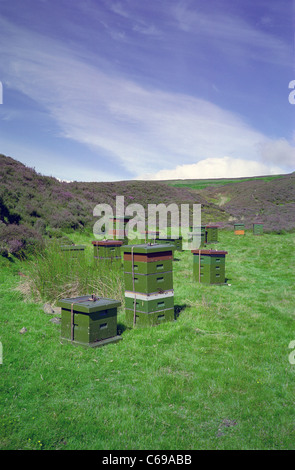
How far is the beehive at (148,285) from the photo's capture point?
747 centimetres

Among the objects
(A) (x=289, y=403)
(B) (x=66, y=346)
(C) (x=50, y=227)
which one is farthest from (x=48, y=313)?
(C) (x=50, y=227)

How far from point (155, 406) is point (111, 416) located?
25.5 inches

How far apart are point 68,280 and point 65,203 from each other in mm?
17587

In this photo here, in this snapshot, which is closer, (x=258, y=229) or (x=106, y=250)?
(x=106, y=250)

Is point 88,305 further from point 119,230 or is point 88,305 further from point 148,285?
point 119,230

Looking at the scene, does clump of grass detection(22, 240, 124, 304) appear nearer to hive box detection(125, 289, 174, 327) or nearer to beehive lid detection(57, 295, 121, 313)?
hive box detection(125, 289, 174, 327)

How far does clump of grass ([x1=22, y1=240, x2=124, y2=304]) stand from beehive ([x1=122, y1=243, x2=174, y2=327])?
145 cm

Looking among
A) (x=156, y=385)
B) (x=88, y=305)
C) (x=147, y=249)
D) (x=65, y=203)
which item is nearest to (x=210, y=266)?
(x=147, y=249)

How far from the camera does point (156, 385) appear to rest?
5180 mm

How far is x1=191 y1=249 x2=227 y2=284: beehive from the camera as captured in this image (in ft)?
41.1

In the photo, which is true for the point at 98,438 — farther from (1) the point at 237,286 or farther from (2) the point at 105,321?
(1) the point at 237,286

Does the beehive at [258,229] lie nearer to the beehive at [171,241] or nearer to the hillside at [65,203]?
the hillside at [65,203]

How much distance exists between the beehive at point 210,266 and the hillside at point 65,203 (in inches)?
306
